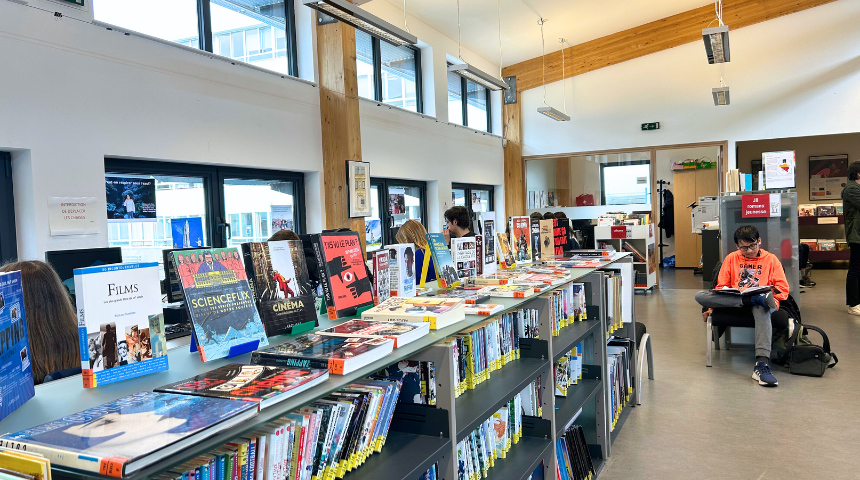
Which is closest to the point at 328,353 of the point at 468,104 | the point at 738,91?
the point at 468,104

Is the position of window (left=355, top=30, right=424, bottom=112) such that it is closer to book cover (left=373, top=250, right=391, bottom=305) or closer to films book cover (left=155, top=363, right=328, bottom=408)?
book cover (left=373, top=250, right=391, bottom=305)

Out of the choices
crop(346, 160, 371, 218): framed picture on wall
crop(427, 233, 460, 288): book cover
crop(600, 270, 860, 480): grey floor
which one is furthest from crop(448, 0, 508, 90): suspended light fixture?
crop(427, 233, 460, 288): book cover

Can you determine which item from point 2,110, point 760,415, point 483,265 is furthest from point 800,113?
point 2,110

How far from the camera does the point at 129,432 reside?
3.26ft

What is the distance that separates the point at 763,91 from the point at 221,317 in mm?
10835

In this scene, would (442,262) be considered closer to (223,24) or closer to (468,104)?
(223,24)

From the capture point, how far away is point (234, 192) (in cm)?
561

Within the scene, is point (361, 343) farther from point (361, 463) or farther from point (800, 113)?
point (800, 113)

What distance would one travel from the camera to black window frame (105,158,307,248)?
453 cm

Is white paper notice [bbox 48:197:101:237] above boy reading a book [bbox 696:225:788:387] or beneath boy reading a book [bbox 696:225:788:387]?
above

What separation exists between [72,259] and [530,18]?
7670mm

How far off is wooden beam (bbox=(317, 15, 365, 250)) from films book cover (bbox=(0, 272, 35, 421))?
5115 mm

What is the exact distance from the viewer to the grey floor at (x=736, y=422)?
3.21 m

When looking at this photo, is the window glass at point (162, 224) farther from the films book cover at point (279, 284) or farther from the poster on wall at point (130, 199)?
the films book cover at point (279, 284)
